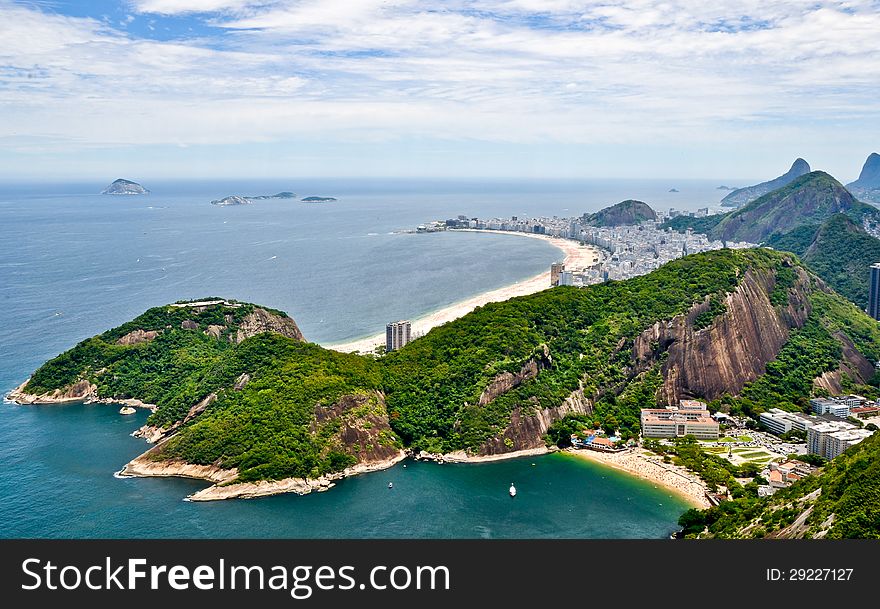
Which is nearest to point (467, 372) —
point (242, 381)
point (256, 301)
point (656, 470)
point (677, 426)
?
point (656, 470)

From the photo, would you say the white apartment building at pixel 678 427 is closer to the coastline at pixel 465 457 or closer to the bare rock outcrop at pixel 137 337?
the coastline at pixel 465 457

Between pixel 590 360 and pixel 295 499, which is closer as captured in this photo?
pixel 295 499

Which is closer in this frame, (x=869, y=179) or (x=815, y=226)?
(x=815, y=226)

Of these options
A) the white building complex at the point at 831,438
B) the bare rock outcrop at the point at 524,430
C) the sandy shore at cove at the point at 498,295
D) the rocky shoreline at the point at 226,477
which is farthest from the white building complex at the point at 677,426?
the sandy shore at cove at the point at 498,295

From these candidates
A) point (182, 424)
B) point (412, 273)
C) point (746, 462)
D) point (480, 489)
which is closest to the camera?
point (480, 489)

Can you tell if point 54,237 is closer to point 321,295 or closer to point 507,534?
point 321,295

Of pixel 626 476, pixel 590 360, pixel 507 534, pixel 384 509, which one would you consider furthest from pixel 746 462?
pixel 384 509

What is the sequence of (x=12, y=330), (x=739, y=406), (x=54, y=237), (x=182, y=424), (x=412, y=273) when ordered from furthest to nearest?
(x=54, y=237)
(x=412, y=273)
(x=12, y=330)
(x=739, y=406)
(x=182, y=424)

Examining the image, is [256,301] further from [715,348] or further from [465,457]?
[715,348]
